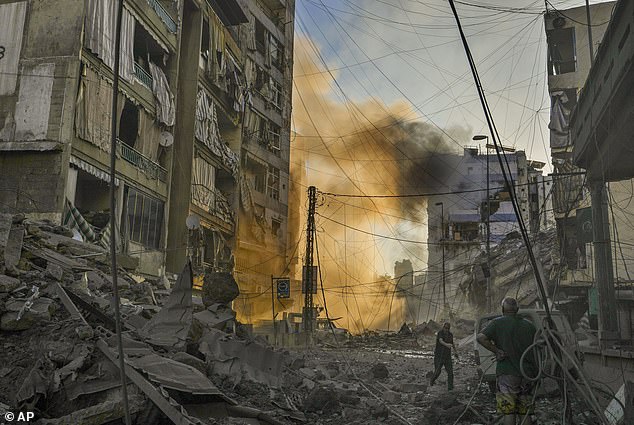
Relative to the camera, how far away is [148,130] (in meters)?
23.6

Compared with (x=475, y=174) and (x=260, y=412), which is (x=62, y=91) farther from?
(x=475, y=174)

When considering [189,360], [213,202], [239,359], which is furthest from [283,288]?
[189,360]

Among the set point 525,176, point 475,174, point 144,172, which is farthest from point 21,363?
point 475,174

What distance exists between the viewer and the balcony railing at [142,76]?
22.8 meters

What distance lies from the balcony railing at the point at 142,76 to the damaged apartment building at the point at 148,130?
54 mm

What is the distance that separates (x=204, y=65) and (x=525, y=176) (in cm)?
4437

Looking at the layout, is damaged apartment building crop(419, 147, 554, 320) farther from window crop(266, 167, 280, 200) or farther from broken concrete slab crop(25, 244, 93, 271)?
broken concrete slab crop(25, 244, 93, 271)

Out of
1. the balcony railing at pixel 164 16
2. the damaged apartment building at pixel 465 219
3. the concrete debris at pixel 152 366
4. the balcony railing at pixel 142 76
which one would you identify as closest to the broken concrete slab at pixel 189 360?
the concrete debris at pixel 152 366

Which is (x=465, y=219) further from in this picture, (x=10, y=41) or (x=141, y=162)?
(x=10, y=41)

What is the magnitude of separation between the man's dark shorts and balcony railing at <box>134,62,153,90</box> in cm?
1972

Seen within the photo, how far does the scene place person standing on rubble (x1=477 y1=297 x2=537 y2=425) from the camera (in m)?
6.25

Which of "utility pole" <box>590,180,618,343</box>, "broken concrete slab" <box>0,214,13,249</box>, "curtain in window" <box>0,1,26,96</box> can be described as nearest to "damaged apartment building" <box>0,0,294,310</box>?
"curtain in window" <box>0,1,26,96</box>

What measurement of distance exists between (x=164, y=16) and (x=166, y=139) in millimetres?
5264

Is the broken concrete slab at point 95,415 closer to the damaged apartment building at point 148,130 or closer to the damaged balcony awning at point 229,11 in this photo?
the damaged apartment building at point 148,130
